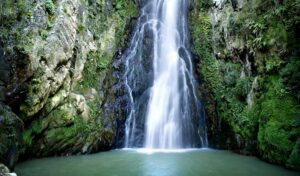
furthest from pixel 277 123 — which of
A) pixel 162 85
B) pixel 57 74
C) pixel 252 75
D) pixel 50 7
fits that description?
pixel 50 7

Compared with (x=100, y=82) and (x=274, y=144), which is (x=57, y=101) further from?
(x=274, y=144)

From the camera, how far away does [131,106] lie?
45.5 feet

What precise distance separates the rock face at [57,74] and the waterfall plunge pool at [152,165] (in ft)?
2.72

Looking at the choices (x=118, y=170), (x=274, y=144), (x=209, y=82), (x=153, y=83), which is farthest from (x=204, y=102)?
(x=118, y=170)

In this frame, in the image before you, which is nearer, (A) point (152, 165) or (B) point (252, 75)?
(A) point (152, 165)

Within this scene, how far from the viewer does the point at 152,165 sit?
10039 millimetres

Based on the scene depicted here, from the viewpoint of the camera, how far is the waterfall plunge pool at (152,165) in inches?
356

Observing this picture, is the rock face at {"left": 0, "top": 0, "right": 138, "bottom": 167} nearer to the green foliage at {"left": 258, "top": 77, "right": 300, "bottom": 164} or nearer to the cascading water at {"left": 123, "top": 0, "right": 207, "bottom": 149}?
the cascading water at {"left": 123, "top": 0, "right": 207, "bottom": 149}

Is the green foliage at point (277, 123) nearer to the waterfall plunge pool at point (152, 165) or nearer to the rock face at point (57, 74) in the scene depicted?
the waterfall plunge pool at point (152, 165)

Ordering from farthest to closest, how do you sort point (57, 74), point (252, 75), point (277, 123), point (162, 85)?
1. point (162, 85)
2. point (252, 75)
3. point (57, 74)
4. point (277, 123)

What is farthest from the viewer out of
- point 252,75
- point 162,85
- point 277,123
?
point 162,85

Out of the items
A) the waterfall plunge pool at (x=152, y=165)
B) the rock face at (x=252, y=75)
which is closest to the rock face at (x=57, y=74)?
the waterfall plunge pool at (x=152, y=165)

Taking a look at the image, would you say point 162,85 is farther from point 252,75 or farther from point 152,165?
point 152,165

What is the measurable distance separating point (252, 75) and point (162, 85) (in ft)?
13.1
